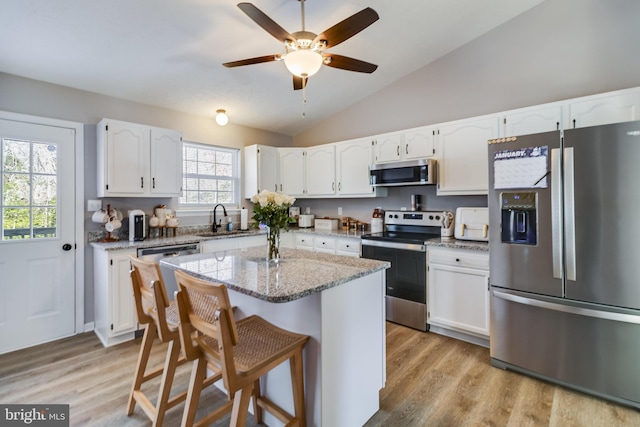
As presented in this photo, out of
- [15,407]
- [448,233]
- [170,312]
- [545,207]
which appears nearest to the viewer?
[170,312]

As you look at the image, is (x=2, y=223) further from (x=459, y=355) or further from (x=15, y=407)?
(x=459, y=355)

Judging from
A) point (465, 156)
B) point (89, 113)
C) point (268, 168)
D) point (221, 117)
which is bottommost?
point (465, 156)

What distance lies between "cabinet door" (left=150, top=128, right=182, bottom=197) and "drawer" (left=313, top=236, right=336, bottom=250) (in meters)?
1.81

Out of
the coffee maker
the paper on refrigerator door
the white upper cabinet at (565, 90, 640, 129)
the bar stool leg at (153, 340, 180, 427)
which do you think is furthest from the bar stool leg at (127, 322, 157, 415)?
the white upper cabinet at (565, 90, 640, 129)

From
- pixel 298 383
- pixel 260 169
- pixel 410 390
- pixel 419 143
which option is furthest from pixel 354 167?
pixel 298 383

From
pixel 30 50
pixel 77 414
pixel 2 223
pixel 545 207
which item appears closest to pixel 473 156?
pixel 545 207

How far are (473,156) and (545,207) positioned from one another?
1.07 m

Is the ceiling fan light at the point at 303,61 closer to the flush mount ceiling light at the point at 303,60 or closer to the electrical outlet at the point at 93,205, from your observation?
the flush mount ceiling light at the point at 303,60

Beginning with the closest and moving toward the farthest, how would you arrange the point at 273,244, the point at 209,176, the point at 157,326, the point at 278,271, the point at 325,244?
the point at 157,326 → the point at 278,271 → the point at 273,244 → the point at 325,244 → the point at 209,176

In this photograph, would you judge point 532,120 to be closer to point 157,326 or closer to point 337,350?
point 337,350

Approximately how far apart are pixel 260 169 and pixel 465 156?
2.69 m

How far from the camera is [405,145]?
3.49 m

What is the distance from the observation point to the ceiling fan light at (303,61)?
6.00 ft

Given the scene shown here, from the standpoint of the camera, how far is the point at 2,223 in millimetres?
2625
